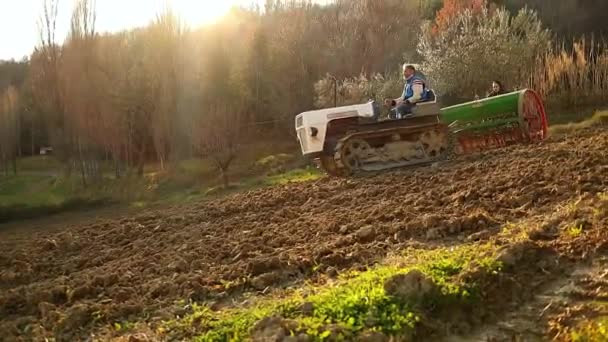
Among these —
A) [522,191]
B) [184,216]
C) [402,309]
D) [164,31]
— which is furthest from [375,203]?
[164,31]

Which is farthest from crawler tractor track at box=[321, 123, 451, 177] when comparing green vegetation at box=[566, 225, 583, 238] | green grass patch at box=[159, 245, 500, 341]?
green grass patch at box=[159, 245, 500, 341]

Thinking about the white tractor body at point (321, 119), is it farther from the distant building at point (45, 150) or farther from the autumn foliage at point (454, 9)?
the distant building at point (45, 150)

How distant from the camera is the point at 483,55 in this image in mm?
25594

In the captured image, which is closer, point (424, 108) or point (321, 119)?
point (424, 108)

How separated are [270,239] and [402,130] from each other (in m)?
6.28

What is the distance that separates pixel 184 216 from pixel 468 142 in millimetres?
6682

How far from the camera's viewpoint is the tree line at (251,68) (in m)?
25.8

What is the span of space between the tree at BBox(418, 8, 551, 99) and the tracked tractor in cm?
1031

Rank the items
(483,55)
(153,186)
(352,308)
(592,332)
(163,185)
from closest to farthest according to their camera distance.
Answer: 1. (592,332)
2. (352,308)
3. (483,55)
4. (163,185)
5. (153,186)

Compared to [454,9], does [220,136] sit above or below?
below

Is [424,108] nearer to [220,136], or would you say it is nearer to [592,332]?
[592,332]

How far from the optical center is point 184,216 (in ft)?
38.8

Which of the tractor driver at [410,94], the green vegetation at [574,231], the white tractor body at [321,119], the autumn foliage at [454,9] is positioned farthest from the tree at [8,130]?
the green vegetation at [574,231]

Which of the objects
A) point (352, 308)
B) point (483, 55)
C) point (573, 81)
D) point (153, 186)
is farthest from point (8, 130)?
point (352, 308)
